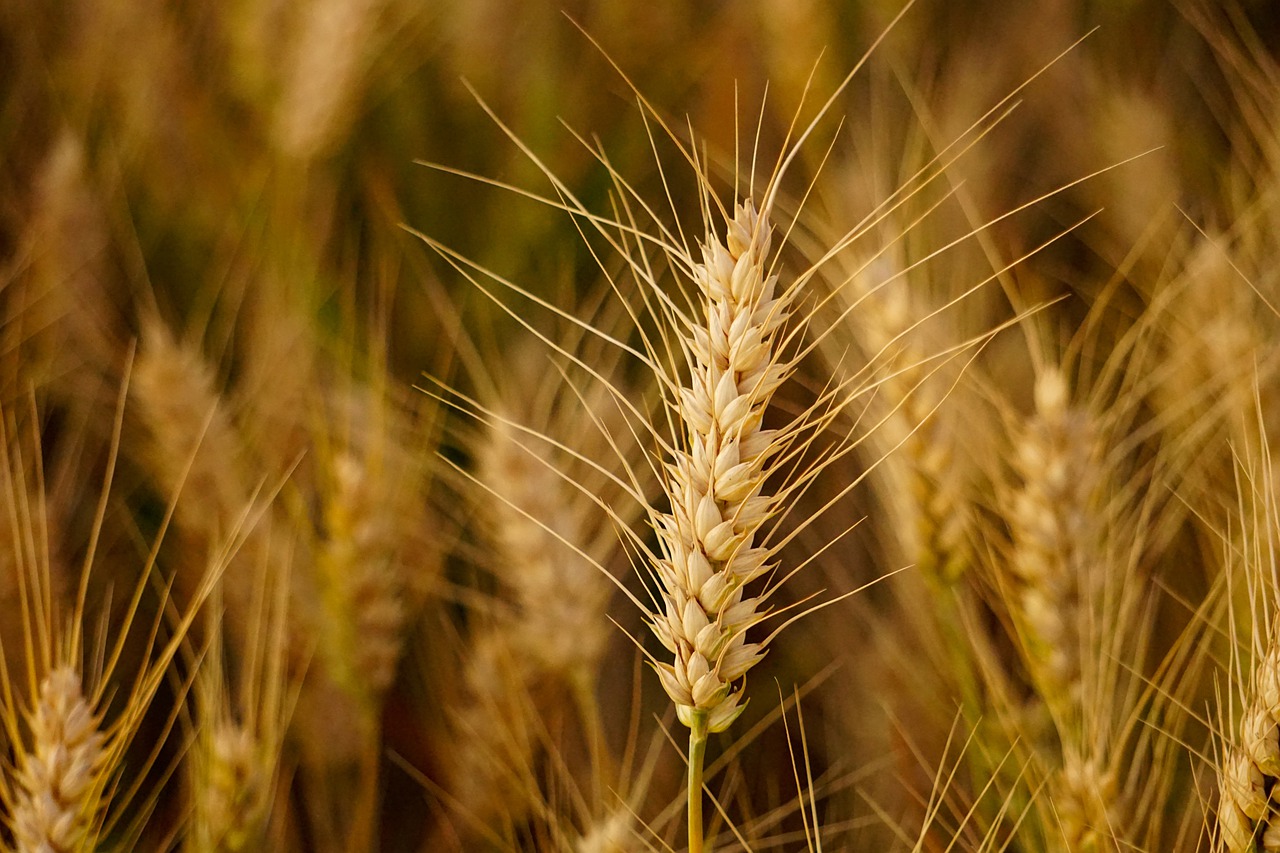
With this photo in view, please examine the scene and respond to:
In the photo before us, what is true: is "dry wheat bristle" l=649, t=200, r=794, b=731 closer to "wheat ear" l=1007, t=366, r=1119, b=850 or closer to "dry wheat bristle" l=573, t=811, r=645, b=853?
"dry wheat bristle" l=573, t=811, r=645, b=853

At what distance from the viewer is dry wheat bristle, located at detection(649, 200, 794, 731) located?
0.65m

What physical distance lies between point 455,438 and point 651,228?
0.51m

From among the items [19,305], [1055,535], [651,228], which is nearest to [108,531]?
[19,305]

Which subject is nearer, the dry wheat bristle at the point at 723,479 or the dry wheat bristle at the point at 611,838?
the dry wheat bristle at the point at 723,479

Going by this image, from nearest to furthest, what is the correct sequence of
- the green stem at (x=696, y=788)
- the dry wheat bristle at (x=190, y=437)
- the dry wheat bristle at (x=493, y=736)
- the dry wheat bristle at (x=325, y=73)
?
1. the green stem at (x=696, y=788)
2. the dry wheat bristle at (x=493, y=736)
3. the dry wheat bristle at (x=190, y=437)
4. the dry wheat bristle at (x=325, y=73)

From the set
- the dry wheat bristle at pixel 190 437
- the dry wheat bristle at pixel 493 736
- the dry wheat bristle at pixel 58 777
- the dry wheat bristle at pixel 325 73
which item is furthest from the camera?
the dry wheat bristle at pixel 325 73

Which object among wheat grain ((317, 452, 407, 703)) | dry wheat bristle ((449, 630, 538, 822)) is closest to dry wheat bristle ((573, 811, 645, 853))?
dry wheat bristle ((449, 630, 538, 822))

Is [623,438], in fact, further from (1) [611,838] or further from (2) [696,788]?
(2) [696,788]

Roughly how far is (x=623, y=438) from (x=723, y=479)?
774 millimetres

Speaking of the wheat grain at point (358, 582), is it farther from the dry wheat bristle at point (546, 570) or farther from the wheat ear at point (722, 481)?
the wheat ear at point (722, 481)

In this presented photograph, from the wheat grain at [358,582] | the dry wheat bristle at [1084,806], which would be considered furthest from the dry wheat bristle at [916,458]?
the wheat grain at [358,582]

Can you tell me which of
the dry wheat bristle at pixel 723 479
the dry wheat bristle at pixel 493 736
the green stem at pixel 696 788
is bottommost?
the dry wheat bristle at pixel 493 736

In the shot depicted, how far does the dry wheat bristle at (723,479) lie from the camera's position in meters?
0.65

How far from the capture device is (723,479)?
2.14 feet
